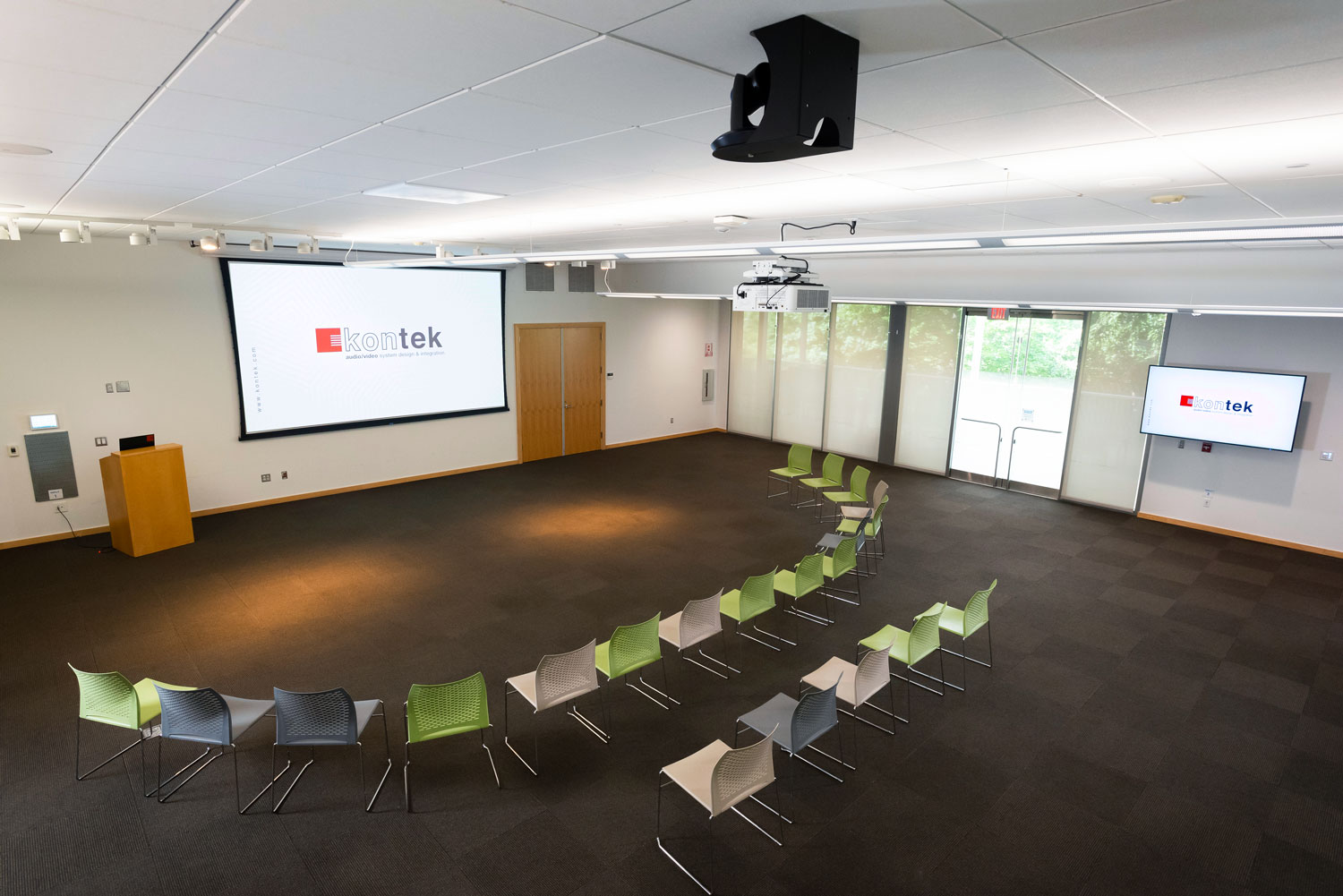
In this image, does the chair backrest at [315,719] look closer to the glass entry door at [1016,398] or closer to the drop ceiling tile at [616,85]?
the drop ceiling tile at [616,85]

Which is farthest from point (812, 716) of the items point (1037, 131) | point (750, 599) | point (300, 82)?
point (300, 82)

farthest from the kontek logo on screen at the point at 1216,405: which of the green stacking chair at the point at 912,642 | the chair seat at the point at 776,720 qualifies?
the chair seat at the point at 776,720

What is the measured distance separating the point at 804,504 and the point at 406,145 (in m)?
8.46

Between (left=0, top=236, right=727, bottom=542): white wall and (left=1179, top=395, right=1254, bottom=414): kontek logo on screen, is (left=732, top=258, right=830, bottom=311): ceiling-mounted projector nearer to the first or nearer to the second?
(left=1179, top=395, right=1254, bottom=414): kontek logo on screen

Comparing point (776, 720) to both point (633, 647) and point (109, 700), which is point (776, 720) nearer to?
point (633, 647)

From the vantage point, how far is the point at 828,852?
410cm

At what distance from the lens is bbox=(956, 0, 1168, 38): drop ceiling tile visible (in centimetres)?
Result: 180

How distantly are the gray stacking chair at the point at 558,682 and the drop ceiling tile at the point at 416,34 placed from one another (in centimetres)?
357

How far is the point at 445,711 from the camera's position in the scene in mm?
4410

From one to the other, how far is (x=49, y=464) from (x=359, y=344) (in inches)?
159

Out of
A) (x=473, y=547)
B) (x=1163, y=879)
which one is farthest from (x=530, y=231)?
(x=1163, y=879)

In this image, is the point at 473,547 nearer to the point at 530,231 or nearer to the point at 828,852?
the point at 530,231

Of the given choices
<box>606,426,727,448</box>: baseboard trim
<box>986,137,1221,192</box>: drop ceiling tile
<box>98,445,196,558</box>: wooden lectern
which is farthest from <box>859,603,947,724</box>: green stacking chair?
<box>606,426,727,448</box>: baseboard trim

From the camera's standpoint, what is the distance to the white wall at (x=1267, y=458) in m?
8.61
